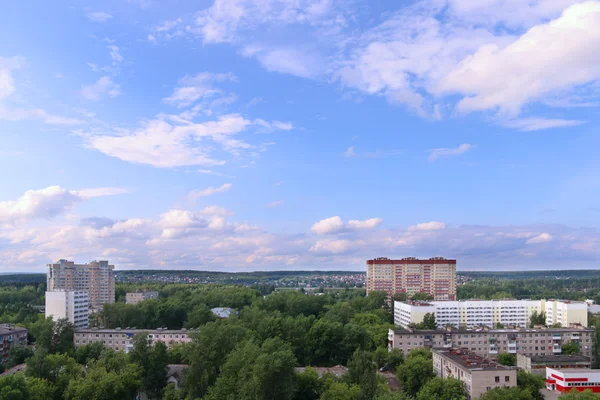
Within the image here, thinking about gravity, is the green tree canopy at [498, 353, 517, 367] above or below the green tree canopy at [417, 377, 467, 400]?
below

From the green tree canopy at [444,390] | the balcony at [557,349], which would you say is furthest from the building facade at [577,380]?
Result: the balcony at [557,349]

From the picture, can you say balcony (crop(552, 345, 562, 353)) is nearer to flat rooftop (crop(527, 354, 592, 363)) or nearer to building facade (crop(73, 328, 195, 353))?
flat rooftop (crop(527, 354, 592, 363))

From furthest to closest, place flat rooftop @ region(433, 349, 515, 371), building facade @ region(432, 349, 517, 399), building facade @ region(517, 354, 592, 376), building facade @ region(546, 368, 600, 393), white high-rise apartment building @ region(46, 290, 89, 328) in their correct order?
white high-rise apartment building @ region(46, 290, 89, 328)
building facade @ region(517, 354, 592, 376)
building facade @ region(546, 368, 600, 393)
flat rooftop @ region(433, 349, 515, 371)
building facade @ region(432, 349, 517, 399)

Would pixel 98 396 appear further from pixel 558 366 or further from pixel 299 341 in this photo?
pixel 558 366

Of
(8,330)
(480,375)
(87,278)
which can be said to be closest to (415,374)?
(480,375)

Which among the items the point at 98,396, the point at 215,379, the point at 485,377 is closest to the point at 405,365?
the point at 485,377

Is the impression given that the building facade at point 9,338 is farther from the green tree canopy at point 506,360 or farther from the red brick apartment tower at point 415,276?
the red brick apartment tower at point 415,276

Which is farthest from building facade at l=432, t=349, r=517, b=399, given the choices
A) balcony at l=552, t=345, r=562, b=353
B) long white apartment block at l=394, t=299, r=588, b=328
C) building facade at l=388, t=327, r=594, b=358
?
long white apartment block at l=394, t=299, r=588, b=328
